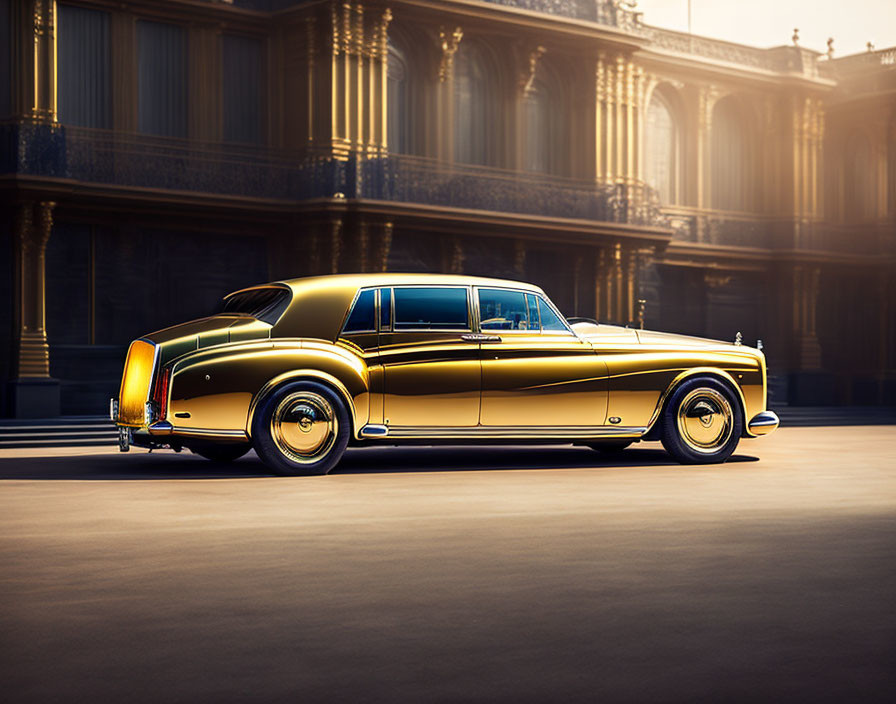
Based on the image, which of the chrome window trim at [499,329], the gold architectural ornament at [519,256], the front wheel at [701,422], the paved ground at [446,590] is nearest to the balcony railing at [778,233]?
the gold architectural ornament at [519,256]

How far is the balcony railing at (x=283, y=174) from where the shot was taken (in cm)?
2131

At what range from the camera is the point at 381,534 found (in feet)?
25.8

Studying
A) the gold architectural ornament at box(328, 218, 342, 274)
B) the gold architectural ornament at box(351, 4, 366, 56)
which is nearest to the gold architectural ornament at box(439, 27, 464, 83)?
the gold architectural ornament at box(351, 4, 366, 56)

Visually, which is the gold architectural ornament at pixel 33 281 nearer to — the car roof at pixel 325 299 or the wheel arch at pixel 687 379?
the car roof at pixel 325 299

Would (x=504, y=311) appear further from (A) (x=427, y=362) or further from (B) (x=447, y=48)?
(B) (x=447, y=48)

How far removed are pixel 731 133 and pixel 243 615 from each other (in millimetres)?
28116

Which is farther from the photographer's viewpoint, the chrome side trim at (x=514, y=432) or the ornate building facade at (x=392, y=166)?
the ornate building facade at (x=392, y=166)

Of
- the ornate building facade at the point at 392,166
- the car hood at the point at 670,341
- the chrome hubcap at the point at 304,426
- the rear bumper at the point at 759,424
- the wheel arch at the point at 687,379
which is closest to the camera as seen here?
the chrome hubcap at the point at 304,426

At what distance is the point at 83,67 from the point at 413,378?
1366cm

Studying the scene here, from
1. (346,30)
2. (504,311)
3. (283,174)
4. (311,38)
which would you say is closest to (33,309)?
(283,174)

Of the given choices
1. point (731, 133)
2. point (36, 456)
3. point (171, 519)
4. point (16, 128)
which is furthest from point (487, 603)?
point (731, 133)

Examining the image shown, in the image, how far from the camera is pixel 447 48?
25.2 metres

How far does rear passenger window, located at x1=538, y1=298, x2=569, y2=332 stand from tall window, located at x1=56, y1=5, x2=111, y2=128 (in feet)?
42.6

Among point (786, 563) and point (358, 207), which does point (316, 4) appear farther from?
point (786, 563)
